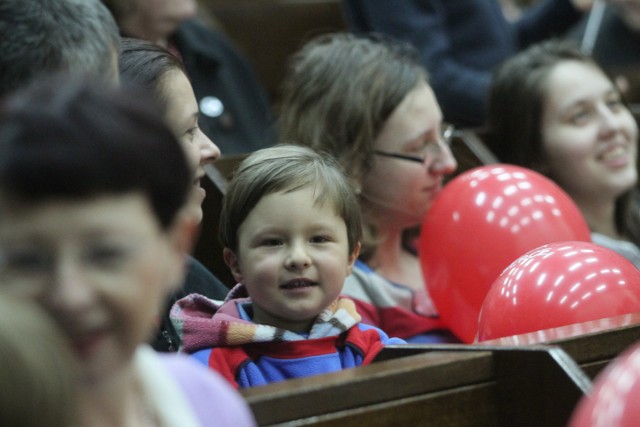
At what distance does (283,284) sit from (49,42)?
463 mm

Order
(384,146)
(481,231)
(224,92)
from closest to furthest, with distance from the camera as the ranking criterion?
(481,231) → (384,146) → (224,92)

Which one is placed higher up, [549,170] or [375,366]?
[375,366]

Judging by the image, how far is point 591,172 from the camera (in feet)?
8.23

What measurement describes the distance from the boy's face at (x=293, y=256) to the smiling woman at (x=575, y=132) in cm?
111

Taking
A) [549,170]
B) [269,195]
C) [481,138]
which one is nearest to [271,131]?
[481,138]

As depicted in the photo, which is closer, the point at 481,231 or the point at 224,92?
the point at 481,231

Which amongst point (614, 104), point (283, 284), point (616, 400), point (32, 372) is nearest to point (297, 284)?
point (283, 284)

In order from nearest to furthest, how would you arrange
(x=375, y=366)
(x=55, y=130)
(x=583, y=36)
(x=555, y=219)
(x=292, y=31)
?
(x=55, y=130) < (x=375, y=366) < (x=555, y=219) < (x=292, y=31) < (x=583, y=36)

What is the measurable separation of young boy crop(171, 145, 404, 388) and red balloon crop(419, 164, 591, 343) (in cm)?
39

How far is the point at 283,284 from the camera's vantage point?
1.50m

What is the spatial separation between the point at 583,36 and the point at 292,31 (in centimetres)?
106

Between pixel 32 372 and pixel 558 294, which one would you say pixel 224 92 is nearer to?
pixel 558 294

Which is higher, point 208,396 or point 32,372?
point 32,372

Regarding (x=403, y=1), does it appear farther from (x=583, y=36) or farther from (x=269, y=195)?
(x=269, y=195)
